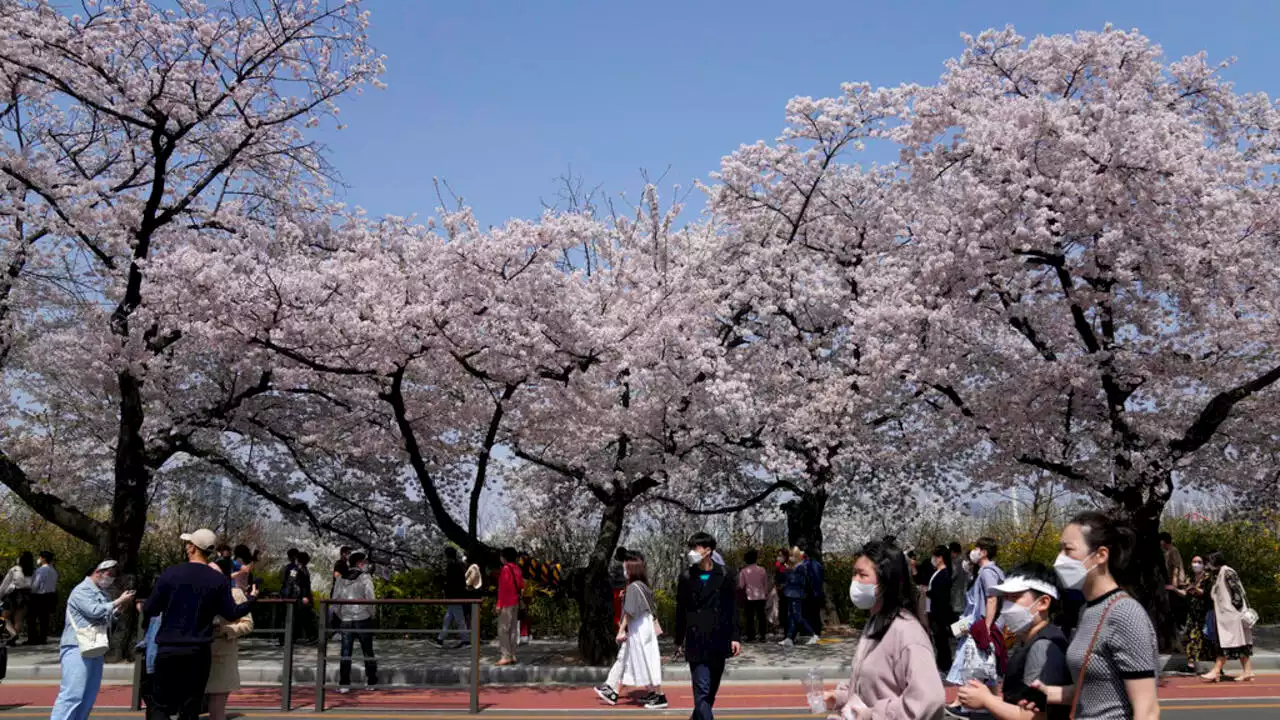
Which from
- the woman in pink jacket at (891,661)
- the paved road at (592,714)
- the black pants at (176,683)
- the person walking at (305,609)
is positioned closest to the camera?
the woman in pink jacket at (891,661)

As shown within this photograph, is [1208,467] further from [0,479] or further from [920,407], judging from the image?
[0,479]

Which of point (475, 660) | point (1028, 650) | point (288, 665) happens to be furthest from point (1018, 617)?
point (288, 665)

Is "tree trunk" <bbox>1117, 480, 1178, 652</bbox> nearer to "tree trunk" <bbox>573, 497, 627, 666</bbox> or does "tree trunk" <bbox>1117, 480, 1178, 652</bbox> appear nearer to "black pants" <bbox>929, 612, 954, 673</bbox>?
"black pants" <bbox>929, 612, 954, 673</bbox>

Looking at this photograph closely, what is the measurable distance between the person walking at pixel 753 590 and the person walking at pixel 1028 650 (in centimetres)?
1550

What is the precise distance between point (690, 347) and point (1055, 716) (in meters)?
12.7

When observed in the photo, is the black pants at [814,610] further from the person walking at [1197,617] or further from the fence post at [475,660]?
the fence post at [475,660]

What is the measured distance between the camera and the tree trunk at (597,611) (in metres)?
16.7

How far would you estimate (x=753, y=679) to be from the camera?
51.5ft

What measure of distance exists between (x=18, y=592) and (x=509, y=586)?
9883mm

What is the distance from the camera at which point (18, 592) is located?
788 inches

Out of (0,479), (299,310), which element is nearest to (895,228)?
(299,310)

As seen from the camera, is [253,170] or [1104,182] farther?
[253,170]

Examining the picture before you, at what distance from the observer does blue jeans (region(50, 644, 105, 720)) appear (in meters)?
8.44

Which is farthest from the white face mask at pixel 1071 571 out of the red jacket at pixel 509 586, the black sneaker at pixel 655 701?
the red jacket at pixel 509 586
